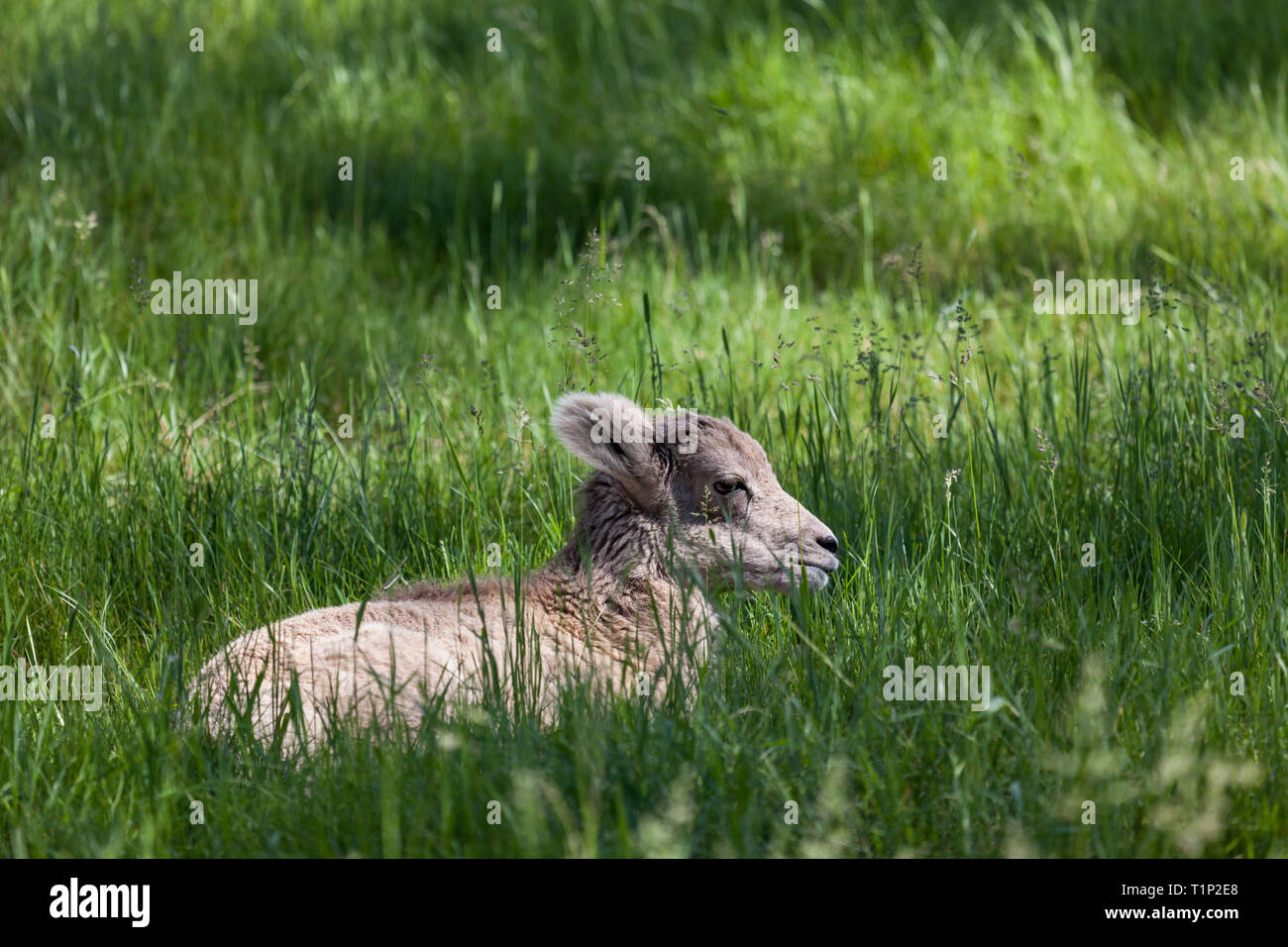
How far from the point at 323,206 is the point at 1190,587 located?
646 centimetres

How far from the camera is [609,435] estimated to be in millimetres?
5090

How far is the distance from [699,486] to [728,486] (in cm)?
12

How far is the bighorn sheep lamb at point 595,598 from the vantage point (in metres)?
4.02

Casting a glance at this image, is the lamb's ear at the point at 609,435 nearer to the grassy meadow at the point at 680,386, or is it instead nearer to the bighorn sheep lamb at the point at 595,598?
the bighorn sheep lamb at the point at 595,598

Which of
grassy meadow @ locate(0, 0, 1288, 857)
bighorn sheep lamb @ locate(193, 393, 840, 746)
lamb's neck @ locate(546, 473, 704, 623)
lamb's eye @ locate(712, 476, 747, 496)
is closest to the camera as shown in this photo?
grassy meadow @ locate(0, 0, 1288, 857)

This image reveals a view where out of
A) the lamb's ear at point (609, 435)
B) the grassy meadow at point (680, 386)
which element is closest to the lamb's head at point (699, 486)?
the lamb's ear at point (609, 435)

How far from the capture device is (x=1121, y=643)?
418 cm

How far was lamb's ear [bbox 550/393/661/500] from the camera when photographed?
199 inches

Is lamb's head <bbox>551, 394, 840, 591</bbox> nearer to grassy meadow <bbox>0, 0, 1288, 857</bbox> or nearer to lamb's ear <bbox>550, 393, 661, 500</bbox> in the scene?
lamb's ear <bbox>550, 393, 661, 500</bbox>

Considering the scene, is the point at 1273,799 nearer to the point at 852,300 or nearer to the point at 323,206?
the point at 852,300

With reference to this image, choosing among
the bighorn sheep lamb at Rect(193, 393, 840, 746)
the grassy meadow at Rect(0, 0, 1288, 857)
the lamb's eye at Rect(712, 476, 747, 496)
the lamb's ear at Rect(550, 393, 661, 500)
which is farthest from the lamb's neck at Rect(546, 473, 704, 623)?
the grassy meadow at Rect(0, 0, 1288, 857)

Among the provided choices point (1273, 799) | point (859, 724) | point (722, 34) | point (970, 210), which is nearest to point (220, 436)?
point (859, 724)

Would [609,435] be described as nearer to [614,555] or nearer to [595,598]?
[614,555]

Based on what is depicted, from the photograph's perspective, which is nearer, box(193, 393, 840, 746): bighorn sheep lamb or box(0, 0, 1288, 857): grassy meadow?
box(0, 0, 1288, 857): grassy meadow
